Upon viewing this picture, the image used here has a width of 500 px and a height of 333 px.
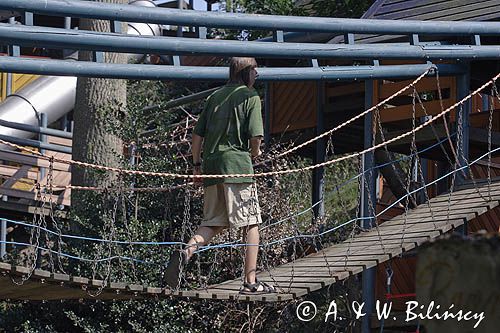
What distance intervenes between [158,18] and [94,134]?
3.93 meters

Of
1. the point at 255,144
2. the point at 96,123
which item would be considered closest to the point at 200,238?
the point at 255,144

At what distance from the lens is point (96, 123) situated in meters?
10.9

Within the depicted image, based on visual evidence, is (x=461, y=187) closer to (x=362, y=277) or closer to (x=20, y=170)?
(x=362, y=277)

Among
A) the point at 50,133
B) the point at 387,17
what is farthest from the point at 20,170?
the point at 387,17

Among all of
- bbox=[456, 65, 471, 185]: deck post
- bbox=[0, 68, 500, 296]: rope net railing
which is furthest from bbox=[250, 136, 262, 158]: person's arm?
bbox=[456, 65, 471, 185]: deck post

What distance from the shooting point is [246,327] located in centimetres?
970

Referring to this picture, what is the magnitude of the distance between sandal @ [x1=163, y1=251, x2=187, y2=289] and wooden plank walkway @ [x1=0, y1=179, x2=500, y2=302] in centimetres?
13

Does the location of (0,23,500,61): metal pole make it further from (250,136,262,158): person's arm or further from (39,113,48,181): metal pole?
(39,113,48,181): metal pole

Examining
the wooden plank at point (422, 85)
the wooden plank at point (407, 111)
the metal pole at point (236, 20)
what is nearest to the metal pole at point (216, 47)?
the metal pole at point (236, 20)

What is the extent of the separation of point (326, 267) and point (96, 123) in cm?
409

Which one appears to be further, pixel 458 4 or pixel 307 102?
pixel 307 102

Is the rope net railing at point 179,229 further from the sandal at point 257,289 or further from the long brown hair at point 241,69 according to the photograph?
the long brown hair at point 241,69

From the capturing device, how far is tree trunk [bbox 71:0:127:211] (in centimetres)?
1058

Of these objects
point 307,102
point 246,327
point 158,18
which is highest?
point 307,102
